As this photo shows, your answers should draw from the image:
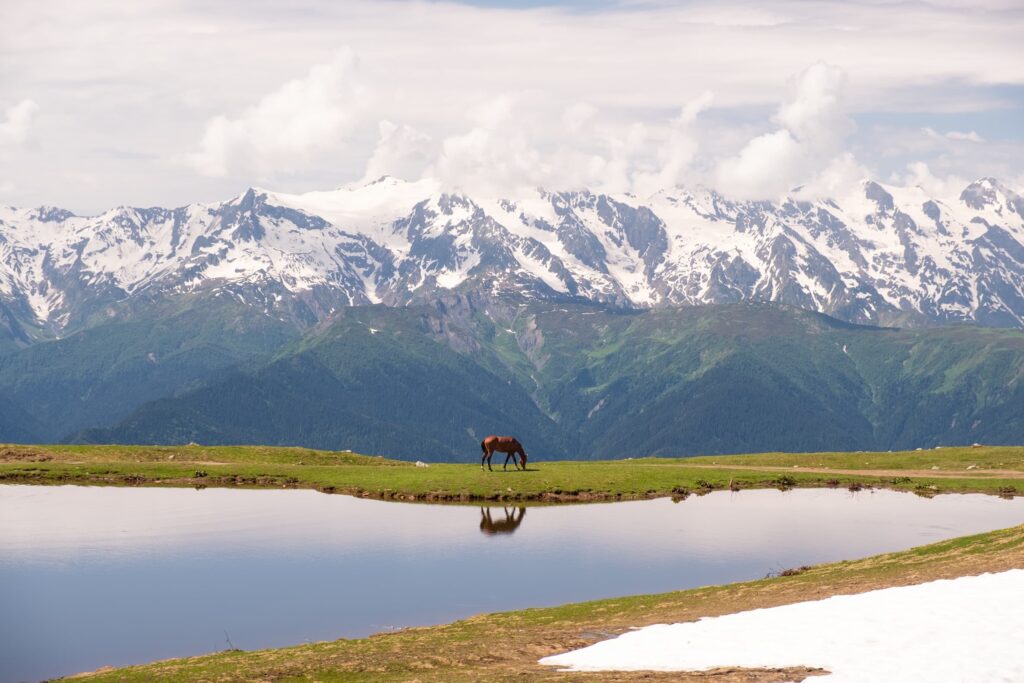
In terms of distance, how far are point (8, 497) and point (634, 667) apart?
8180cm

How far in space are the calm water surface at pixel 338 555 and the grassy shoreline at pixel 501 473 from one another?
516 cm

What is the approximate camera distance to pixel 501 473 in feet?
400

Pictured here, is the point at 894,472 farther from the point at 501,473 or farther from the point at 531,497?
the point at 501,473

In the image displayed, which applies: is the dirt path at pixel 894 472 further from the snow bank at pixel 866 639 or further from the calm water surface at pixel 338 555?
the snow bank at pixel 866 639

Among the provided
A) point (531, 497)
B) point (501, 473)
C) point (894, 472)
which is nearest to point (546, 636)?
point (531, 497)

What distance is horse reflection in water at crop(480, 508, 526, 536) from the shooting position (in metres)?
94.1

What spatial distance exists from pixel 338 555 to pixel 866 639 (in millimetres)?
46977

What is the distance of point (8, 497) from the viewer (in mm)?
107812

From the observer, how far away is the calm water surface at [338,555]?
209 ft

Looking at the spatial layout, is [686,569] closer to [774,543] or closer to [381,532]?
[774,543]

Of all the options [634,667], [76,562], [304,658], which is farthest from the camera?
[76,562]

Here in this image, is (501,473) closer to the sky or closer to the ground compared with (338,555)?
closer to the sky

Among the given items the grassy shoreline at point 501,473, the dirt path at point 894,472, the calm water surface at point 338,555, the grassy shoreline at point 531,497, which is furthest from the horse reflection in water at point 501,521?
the dirt path at point 894,472

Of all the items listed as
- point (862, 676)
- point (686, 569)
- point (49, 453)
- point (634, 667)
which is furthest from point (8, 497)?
point (862, 676)
